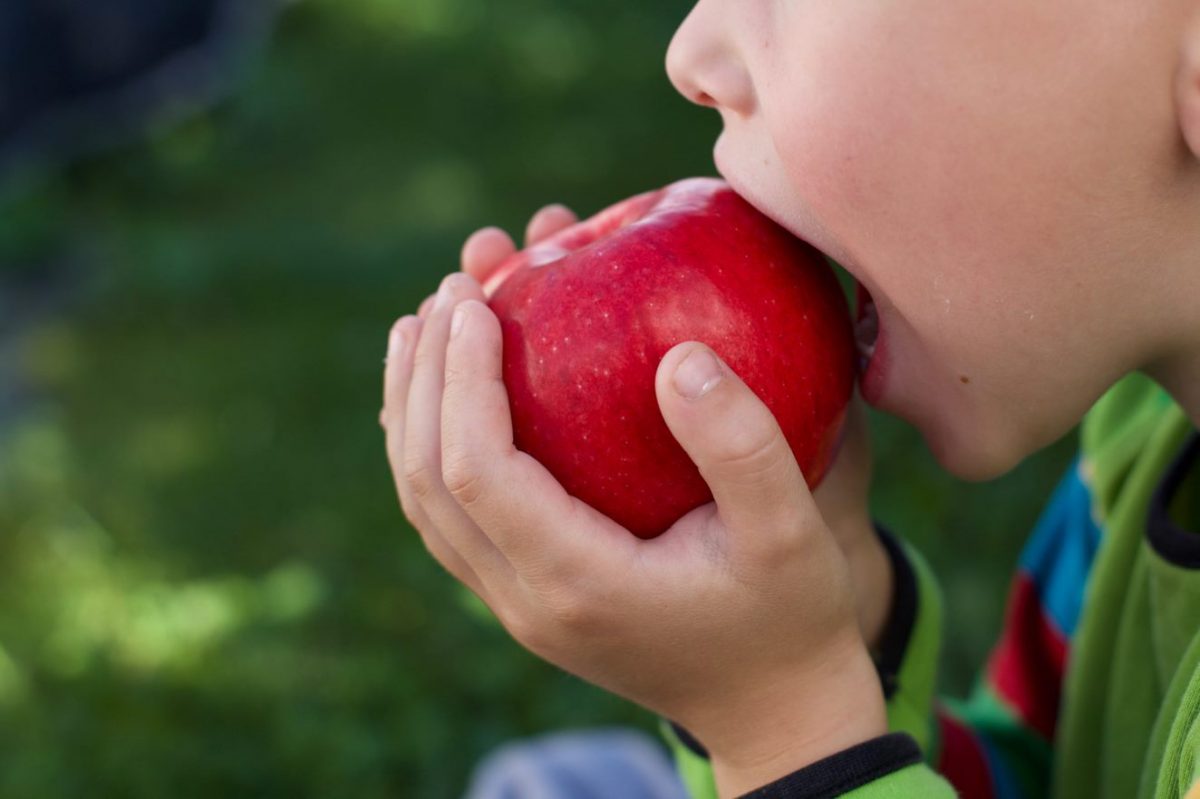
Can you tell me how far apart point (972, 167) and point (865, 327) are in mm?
245

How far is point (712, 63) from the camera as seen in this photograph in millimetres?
990

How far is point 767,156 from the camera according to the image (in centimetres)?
100

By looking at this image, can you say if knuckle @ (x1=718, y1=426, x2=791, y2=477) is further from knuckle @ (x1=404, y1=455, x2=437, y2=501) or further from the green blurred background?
the green blurred background

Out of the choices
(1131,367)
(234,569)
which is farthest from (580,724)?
(1131,367)

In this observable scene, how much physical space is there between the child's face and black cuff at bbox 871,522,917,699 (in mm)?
276

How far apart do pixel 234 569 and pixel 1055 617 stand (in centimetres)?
142

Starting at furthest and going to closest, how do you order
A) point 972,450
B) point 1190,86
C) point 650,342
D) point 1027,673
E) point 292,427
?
point 292,427
point 1027,673
point 972,450
point 650,342
point 1190,86

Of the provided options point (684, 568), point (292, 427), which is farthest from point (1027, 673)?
point (292, 427)

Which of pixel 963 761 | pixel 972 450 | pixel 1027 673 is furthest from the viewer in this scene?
pixel 1027 673

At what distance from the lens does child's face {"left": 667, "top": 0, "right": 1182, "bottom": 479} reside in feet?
2.81

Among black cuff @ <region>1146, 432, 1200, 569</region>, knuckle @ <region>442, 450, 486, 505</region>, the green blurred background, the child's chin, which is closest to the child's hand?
knuckle @ <region>442, 450, 486, 505</region>

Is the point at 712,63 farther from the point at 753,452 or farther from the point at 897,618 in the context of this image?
the point at 897,618

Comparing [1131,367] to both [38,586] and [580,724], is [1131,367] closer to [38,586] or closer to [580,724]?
[580,724]

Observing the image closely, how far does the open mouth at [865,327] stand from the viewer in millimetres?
1102
